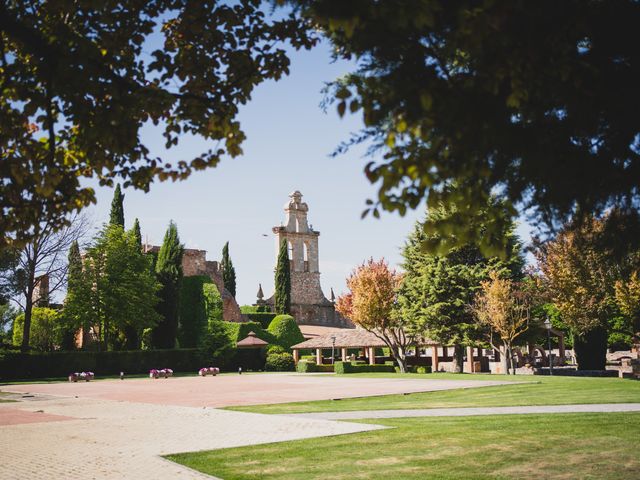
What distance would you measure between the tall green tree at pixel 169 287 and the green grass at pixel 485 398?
32914 millimetres

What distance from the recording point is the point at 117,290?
4619 centimetres

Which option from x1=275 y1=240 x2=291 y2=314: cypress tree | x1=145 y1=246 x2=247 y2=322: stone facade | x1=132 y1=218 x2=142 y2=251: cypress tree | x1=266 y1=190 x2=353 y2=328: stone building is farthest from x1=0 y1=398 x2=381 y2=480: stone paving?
x1=266 y1=190 x2=353 y2=328: stone building

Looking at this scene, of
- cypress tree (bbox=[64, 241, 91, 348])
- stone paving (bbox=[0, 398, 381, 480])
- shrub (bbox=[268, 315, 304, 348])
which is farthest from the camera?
shrub (bbox=[268, 315, 304, 348])

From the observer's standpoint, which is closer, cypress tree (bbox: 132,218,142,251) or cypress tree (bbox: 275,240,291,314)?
cypress tree (bbox: 132,218,142,251)

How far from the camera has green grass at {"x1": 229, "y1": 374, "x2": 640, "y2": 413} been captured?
652 inches

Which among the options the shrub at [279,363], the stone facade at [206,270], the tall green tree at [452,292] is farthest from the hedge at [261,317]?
the tall green tree at [452,292]

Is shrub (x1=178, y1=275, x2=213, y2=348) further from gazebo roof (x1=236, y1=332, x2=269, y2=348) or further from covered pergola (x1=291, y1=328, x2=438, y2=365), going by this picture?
covered pergola (x1=291, y1=328, x2=438, y2=365)

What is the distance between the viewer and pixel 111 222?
53.0 m

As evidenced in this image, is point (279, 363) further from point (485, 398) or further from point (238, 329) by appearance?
point (485, 398)

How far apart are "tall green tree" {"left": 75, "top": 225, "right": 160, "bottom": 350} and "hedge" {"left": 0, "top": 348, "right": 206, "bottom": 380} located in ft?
9.61

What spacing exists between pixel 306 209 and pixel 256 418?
66189 mm

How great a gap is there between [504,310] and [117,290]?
29.4 meters

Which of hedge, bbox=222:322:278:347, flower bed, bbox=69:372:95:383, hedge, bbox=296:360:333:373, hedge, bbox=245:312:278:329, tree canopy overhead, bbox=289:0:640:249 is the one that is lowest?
hedge, bbox=296:360:333:373

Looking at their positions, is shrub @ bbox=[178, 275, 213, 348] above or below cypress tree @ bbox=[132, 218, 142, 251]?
below
